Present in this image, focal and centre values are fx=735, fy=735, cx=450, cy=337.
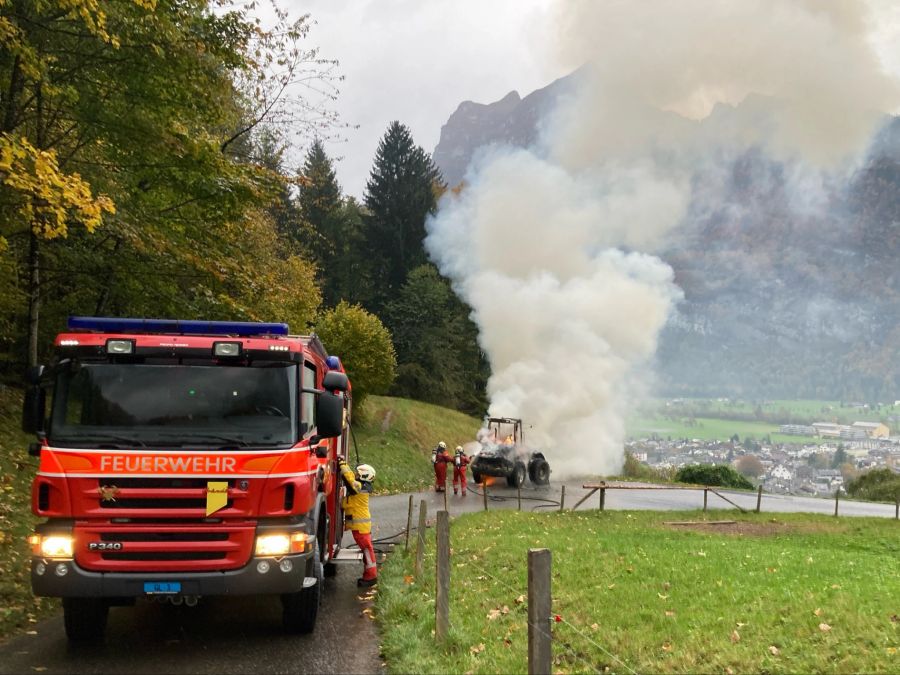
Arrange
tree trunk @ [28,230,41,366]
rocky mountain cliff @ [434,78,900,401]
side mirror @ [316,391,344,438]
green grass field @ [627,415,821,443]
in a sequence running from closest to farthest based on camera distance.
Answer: side mirror @ [316,391,344,438] → tree trunk @ [28,230,41,366] → green grass field @ [627,415,821,443] → rocky mountain cliff @ [434,78,900,401]

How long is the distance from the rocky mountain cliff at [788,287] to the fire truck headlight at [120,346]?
146 meters

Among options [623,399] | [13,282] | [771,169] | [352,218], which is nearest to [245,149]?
[13,282]

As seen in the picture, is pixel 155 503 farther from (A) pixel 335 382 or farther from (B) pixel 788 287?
(B) pixel 788 287

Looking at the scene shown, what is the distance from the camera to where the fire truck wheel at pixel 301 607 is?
761 centimetres

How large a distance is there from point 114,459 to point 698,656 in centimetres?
547

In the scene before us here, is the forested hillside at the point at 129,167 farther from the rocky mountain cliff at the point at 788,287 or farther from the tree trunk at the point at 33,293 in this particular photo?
the rocky mountain cliff at the point at 788,287

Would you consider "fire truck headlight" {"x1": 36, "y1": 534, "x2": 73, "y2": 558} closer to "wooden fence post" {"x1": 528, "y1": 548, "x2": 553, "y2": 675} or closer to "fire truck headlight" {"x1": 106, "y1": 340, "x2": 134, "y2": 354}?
"fire truck headlight" {"x1": 106, "y1": 340, "x2": 134, "y2": 354}

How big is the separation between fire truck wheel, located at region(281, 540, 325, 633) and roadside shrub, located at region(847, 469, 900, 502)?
36087 millimetres

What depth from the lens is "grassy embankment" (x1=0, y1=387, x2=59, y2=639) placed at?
8.30 m

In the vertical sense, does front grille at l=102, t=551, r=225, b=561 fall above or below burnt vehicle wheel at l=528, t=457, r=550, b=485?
above

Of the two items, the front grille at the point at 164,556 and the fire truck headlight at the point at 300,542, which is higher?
the fire truck headlight at the point at 300,542

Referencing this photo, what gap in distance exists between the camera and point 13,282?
16.4 m

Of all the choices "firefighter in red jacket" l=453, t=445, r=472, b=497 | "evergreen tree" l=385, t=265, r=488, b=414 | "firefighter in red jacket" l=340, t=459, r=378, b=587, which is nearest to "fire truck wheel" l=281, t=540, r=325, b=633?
"firefighter in red jacket" l=340, t=459, r=378, b=587

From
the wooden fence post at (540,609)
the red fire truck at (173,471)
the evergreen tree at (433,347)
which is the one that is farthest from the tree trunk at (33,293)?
the evergreen tree at (433,347)
